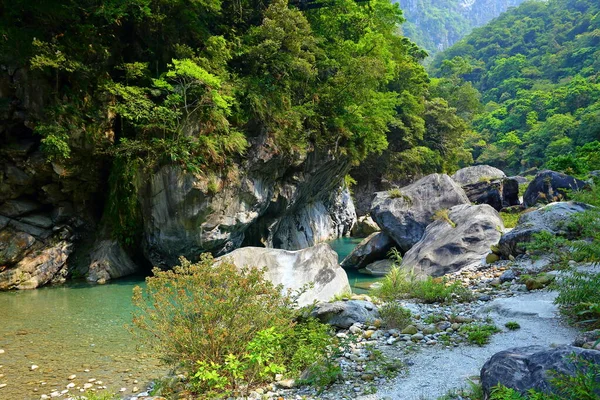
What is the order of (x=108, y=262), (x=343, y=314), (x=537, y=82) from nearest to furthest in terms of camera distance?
(x=343, y=314) → (x=108, y=262) → (x=537, y=82)

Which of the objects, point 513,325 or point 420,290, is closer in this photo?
point 513,325

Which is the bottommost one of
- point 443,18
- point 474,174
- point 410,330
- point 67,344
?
point 67,344

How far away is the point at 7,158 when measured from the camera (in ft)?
40.4

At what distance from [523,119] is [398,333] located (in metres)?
52.5

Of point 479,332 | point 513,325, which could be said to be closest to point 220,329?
point 479,332

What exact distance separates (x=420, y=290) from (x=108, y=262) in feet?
35.1

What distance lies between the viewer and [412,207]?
15805 mm

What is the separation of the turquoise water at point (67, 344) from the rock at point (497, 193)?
16.9 meters

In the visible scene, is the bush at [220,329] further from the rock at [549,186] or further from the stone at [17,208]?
the rock at [549,186]

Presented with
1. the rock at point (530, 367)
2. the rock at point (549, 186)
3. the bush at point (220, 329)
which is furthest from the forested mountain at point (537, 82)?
the bush at point (220, 329)

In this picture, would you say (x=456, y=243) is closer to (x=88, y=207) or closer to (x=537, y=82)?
(x=88, y=207)

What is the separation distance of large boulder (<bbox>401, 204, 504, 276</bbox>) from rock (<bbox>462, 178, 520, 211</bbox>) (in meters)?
7.86

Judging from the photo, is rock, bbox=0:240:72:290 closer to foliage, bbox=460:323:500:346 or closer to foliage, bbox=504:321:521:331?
foliage, bbox=460:323:500:346

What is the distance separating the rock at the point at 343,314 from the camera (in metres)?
6.04
